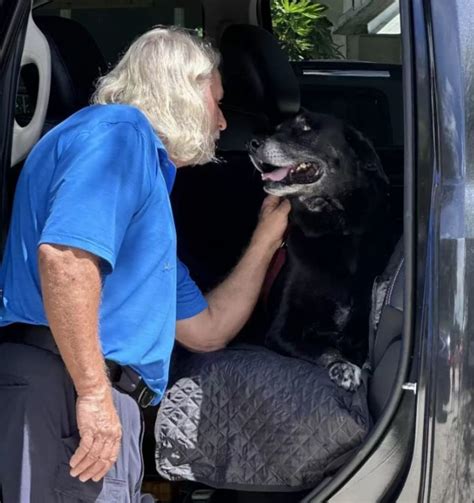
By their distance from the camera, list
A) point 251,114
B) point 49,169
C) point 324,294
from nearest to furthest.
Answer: point 49,169 → point 324,294 → point 251,114

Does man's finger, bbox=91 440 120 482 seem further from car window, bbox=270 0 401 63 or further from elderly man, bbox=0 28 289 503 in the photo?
car window, bbox=270 0 401 63

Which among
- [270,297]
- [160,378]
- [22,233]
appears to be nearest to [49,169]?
[22,233]

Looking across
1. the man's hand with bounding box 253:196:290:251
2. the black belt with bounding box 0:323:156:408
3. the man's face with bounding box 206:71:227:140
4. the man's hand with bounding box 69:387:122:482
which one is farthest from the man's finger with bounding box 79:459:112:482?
the man's hand with bounding box 253:196:290:251

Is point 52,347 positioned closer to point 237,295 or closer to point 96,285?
point 96,285

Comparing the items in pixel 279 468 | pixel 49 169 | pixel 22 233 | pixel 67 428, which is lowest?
pixel 279 468

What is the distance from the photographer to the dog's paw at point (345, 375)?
103 inches

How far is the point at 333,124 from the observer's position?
341 cm

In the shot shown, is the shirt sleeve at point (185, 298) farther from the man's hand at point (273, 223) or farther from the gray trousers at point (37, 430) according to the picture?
the gray trousers at point (37, 430)

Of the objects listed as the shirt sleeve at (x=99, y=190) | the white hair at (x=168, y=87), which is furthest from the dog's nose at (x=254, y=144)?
the shirt sleeve at (x=99, y=190)

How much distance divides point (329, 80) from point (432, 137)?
2.24 metres

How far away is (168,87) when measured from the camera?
2291mm

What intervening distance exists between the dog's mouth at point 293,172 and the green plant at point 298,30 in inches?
38.4

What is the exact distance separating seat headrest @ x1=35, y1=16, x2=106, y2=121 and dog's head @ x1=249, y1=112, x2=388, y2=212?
23.2 inches

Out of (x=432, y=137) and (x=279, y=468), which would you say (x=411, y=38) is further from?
(x=279, y=468)
